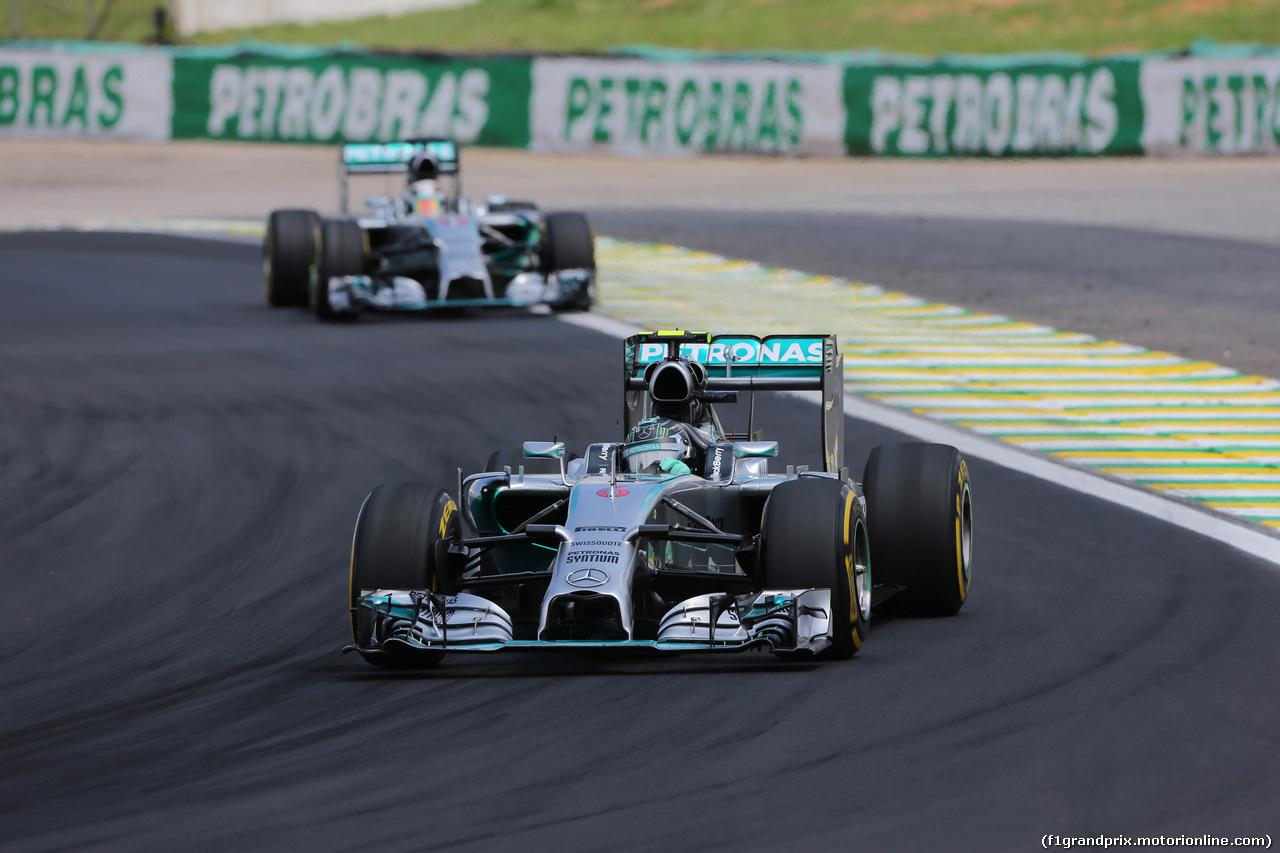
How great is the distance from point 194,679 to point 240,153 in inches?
1314

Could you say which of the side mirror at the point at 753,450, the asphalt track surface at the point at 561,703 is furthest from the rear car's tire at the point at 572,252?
the side mirror at the point at 753,450

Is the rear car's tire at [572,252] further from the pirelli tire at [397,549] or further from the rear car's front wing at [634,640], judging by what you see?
the rear car's front wing at [634,640]

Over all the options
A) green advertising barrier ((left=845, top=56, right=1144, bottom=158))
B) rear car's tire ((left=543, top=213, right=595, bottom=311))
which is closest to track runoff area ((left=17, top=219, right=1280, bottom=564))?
rear car's tire ((left=543, top=213, right=595, bottom=311))

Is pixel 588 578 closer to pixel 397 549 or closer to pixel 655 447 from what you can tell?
pixel 397 549

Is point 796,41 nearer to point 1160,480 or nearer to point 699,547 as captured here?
point 1160,480

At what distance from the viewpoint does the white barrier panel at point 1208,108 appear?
35106 millimetres

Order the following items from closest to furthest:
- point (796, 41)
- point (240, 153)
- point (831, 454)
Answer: point (831, 454) < point (240, 153) < point (796, 41)

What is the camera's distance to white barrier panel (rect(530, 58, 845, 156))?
3753 centimetres

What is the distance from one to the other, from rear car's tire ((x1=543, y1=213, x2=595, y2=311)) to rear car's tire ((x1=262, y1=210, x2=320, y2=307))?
2.64m

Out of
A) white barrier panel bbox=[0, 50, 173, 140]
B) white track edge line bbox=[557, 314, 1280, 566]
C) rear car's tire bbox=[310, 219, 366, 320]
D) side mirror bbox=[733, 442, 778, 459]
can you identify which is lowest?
white track edge line bbox=[557, 314, 1280, 566]

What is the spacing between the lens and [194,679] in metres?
8.70

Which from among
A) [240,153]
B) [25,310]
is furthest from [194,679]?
[240,153]

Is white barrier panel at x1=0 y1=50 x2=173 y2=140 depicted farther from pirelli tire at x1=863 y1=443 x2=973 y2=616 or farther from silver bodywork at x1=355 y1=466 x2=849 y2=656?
silver bodywork at x1=355 y1=466 x2=849 y2=656

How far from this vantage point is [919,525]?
9.27m
